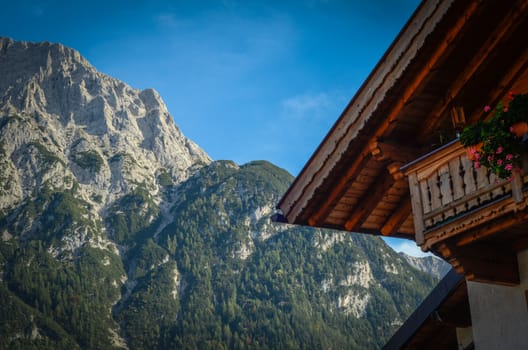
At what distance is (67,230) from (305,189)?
18079cm

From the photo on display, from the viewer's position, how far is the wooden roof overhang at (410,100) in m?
8.05

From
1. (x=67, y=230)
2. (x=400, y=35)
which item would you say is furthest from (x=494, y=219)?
(x=67, y=230)

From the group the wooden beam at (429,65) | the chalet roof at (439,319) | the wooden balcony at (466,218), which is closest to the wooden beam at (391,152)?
the wooden beam at (429,65)

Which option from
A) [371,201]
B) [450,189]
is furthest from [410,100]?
[371,201]

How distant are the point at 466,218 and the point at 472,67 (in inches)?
92.8

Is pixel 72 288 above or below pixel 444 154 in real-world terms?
above

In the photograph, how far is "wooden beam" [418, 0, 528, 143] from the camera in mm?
8016

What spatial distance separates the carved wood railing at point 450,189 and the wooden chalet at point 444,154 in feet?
0.04

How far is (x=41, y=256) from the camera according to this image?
173 meters

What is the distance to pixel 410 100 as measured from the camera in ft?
28.5

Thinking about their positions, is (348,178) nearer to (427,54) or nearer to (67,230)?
(427,54)

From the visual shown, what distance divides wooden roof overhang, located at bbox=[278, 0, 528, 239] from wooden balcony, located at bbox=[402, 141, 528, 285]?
93 cm

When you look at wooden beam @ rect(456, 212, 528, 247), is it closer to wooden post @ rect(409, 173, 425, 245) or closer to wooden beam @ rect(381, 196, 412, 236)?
wooden post @ rect(409, 173, 425, 245)

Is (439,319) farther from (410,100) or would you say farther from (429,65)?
(429,65)
